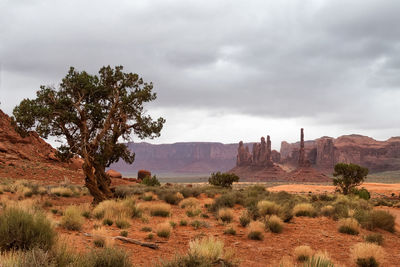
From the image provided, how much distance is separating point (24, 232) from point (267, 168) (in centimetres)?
16168

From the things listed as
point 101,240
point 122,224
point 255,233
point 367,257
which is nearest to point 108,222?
point 122,224

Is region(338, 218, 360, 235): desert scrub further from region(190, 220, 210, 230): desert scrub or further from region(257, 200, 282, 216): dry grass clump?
region(190, 220, 210, 230): desert scrub

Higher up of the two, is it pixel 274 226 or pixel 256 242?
pixel 274 226

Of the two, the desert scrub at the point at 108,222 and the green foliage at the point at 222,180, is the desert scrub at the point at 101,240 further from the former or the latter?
the green foliage at the point at 222,180

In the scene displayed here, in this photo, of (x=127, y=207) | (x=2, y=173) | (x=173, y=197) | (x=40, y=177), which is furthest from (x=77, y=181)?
(x=127, y=207)

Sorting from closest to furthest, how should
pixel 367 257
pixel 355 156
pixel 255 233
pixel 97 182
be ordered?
pixel 367 257 → pixel 255 233 → pixel 97 182 → pixel 355 156

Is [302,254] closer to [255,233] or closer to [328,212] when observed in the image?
[255,233]

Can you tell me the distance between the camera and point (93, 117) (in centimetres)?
1808

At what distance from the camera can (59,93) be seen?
1722 centimetres

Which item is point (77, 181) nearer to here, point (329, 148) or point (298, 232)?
point (298, 232)

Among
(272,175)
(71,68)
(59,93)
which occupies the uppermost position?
(71,68)

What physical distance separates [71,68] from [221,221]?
12147 mm

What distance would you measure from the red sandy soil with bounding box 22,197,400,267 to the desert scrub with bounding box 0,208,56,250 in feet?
3.19

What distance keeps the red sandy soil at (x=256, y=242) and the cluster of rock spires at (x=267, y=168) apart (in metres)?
116
